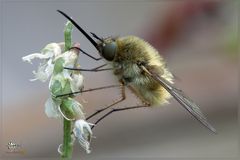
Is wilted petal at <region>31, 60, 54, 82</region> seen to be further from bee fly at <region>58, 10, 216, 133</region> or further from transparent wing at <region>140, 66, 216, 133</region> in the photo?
transparent wing at <region>140, 66, 216, 133</region>

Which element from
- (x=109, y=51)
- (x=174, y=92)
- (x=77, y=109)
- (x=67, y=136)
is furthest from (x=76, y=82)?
(x=174, y=92)

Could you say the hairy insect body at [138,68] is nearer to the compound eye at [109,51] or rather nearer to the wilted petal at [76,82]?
the compound eye at [109,51]

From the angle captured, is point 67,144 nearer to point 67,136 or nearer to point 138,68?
point 67,136

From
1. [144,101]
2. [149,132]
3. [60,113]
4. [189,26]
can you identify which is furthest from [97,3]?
[60,113]

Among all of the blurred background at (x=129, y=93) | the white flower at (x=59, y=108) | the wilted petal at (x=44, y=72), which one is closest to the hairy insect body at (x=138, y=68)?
the wilted petal at (x=44, y=72)

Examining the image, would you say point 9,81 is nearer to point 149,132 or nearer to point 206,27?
point 149,132

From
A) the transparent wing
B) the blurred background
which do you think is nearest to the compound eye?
the transparent wing
